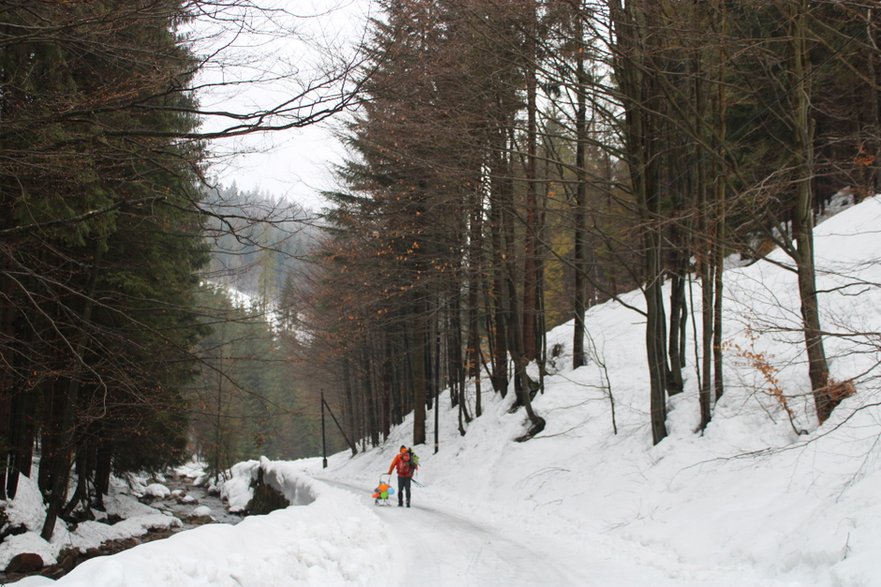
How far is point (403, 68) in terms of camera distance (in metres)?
6.88

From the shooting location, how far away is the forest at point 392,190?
6.14 m

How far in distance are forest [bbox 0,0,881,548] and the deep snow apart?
2.37ft

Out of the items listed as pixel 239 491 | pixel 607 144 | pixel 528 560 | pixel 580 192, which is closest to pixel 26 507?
pixel 528 560

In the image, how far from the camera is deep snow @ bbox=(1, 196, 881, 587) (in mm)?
6762

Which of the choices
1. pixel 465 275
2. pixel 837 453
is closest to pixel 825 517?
pixel 837 453

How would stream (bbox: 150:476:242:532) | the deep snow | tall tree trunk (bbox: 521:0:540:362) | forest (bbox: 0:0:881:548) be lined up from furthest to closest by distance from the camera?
stream (bbox: 150:476:242:532), tall tree trunk (bbox: 521:0:540:362), the deep snow, forest (bbox: 0:0:881:548)

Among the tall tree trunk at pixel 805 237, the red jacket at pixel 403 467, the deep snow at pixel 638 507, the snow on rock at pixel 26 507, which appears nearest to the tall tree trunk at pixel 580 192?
the deep snow at pixel 638 507

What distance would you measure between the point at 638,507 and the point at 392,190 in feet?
44.1

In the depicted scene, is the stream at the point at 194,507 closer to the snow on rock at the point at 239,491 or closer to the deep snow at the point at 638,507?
the snow on rock at the point at 239,491

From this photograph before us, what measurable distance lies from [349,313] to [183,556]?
16.6 m

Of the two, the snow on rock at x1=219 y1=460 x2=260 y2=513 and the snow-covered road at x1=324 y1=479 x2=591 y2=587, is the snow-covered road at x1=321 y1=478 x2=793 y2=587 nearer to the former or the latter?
the snow-covered road at x1=324 y1=479 x2=591 y2=587

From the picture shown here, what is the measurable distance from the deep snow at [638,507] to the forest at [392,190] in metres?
0.72

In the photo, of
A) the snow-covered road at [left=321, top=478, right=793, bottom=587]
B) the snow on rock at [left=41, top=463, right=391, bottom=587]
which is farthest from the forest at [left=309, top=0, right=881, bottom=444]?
the snow on rock at [left=41, top=463, right=391, bottom=587]

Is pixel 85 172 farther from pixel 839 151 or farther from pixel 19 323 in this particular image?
pixel 839 151
